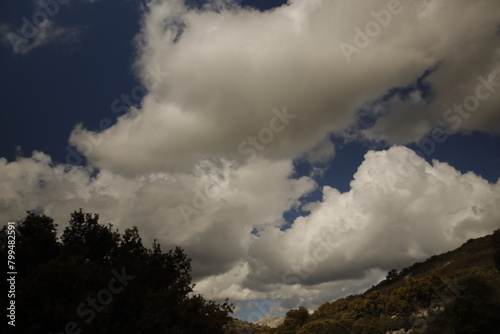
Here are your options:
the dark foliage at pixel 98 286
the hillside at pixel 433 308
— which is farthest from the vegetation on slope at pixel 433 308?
the dark foliage at pixel 98 286

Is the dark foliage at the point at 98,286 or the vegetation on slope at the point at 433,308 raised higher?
the dark foliage at the point at 98,286

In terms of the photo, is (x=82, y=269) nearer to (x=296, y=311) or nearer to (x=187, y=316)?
(x=187, y=316)

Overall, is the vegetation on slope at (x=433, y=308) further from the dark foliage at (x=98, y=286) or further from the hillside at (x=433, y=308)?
the dark foliage at (x=98, y=286)

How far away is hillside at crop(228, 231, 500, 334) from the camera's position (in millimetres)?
33812

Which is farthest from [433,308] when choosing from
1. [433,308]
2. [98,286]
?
[98,286]

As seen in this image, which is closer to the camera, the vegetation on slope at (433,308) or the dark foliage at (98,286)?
the dark foliage at (98,286)

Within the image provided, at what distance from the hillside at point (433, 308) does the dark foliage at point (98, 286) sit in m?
26.8

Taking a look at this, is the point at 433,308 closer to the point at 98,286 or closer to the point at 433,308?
the point at 433,308

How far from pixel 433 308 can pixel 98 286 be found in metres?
50.8

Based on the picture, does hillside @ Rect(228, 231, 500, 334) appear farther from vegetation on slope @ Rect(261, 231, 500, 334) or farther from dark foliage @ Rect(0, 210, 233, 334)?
dark foliage @ Rect(0, 210, 233, 334)

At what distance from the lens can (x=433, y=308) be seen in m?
50.0

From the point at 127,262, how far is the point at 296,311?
81643 mm

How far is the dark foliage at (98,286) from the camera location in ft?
46.2

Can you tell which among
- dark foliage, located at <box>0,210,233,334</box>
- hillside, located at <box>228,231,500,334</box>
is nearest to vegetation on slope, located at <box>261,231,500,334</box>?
hillside, located at <box>228,231,500,334</box>
